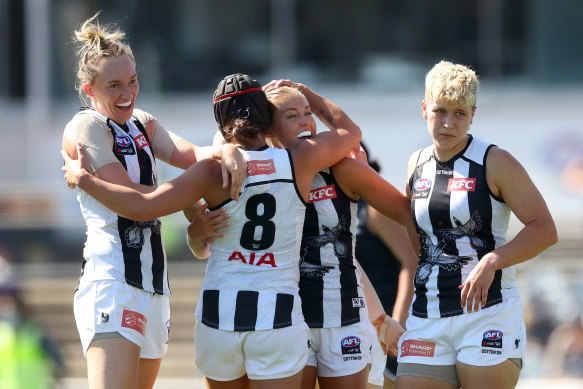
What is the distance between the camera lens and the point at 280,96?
125 inches

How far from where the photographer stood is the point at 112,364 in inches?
117

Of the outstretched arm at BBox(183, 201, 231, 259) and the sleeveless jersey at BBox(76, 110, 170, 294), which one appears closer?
the outstretched arm at BBox(183, 201, 231, 259)

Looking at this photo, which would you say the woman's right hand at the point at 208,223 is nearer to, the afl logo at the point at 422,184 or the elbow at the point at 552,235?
the afl logo at the point at 422,184

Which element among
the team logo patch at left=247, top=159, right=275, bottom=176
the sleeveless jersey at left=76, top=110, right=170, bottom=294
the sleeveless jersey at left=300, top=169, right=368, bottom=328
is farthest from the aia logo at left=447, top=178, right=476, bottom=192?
the sleeveless jersey at left=76, top=110, right=170, bottom=294

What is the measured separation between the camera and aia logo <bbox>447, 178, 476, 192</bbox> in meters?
3.05

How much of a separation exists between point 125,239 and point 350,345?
0.92 meters

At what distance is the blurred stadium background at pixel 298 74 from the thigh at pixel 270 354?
8169 millimetres

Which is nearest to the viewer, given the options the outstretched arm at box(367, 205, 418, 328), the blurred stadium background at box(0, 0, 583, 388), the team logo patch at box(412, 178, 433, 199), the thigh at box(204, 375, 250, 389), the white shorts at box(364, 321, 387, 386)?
the thigh at box(204, 375, 250, 389)

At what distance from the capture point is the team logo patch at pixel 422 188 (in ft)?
10.3

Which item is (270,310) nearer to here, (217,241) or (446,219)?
(217,241)

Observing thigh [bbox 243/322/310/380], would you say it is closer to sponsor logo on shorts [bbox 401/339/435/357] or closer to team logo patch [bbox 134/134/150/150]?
sponsor logo on shorts [bbox 401/339/435/357]

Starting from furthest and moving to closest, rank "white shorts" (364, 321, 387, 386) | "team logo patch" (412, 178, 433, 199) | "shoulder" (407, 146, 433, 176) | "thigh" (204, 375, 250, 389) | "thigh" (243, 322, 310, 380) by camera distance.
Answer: "white shorts" (364, 321, 387, 386) < "shoulder" (407, 146, 433, 176) < "team logo patch" (412, 178, 433, 199) < "thigh" (204, 375, 250, 389) < "thigh" (243, 322, 310, 380)

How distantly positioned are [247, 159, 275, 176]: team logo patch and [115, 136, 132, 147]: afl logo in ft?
1.73

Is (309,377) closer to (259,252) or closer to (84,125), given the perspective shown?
(259,252)
